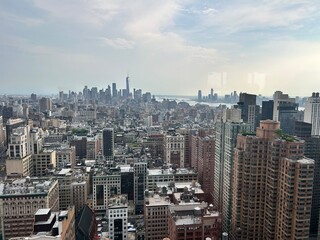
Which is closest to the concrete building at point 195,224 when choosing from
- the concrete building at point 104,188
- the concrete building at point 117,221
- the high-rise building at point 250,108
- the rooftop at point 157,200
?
the rooftop at point 157,200

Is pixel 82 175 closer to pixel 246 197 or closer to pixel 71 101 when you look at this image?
pixel 246 197

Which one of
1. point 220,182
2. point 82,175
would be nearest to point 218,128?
point 220,182

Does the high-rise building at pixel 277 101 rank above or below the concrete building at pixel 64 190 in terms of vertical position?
above

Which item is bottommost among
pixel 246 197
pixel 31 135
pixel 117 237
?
pixel 117 237

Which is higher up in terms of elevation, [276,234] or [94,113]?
[94,113]

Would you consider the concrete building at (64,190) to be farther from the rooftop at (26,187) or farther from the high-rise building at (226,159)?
the high-rise building at (226,159)

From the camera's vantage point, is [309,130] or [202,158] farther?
[202,158]

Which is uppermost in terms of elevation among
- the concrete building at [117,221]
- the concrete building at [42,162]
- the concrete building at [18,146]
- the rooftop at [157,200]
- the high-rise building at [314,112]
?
the high-rise building at [314,112]

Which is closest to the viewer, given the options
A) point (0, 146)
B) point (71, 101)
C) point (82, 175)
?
point (82, 175)
